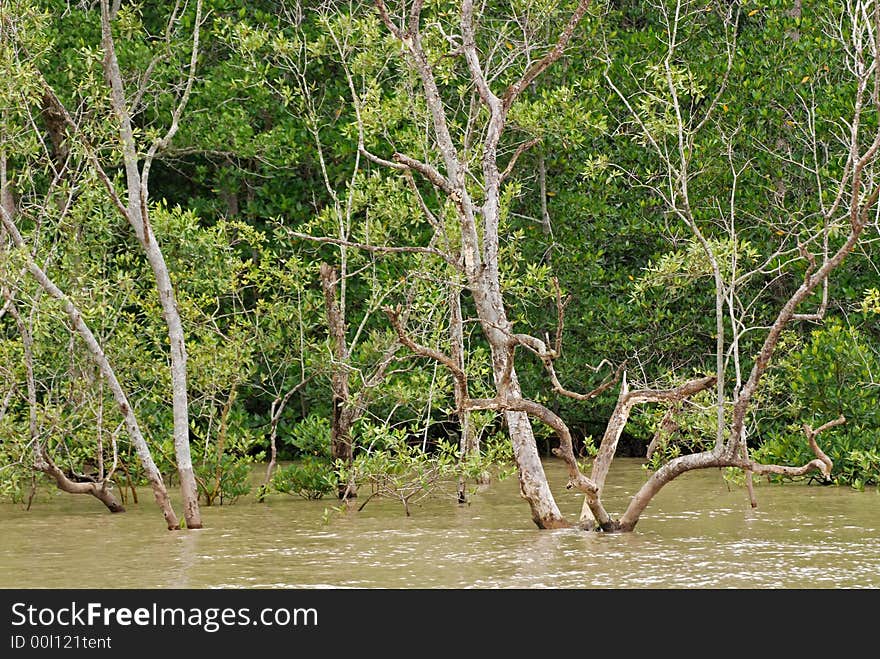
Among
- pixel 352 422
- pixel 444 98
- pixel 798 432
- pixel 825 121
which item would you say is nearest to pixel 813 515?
pixel 798 432

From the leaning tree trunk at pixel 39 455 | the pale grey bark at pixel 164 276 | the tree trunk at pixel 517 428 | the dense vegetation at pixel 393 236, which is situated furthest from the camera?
the dense vegetation at pixel 393 236

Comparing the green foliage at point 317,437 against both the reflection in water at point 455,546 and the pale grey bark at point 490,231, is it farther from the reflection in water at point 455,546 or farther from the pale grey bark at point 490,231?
the pale grey bark at point 490,231

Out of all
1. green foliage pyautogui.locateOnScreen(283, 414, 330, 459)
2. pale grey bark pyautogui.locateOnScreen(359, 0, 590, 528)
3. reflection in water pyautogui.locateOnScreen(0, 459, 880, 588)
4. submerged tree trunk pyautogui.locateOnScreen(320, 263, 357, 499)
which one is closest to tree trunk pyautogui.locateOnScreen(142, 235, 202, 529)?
reflection in water pyautogui.locateOnScreen(0, 459, 880, 588)

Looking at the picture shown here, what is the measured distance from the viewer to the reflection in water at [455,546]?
998 centimetres

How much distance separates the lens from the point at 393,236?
715 inches

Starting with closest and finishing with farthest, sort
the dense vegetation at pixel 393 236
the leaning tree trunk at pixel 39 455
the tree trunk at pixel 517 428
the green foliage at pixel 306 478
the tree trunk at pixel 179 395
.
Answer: the tree trunk at pixel 517 428, the tree trunk at pixel 179 395, the leaning tree trunk at pixel 39 455, the dense vegetation at pixel 393 236, the green foliage at pixel 306 478

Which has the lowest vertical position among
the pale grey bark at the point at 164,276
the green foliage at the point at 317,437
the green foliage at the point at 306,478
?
the green foliage at the point at 306,478

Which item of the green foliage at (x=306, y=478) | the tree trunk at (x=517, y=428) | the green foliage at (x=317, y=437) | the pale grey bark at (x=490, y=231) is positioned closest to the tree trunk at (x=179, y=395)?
the green foliage at (x=306, y=478)

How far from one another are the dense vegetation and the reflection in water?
0.61m

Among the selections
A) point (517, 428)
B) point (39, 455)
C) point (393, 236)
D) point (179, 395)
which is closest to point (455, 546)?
point (517, 428)

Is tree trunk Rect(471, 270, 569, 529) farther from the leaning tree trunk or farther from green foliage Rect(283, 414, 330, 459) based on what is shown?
the leaning tree trunk

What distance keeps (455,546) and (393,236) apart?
23.5ft

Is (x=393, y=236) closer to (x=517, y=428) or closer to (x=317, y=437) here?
(x=317, y=437)

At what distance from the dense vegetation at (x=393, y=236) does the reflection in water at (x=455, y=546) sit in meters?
0.61
